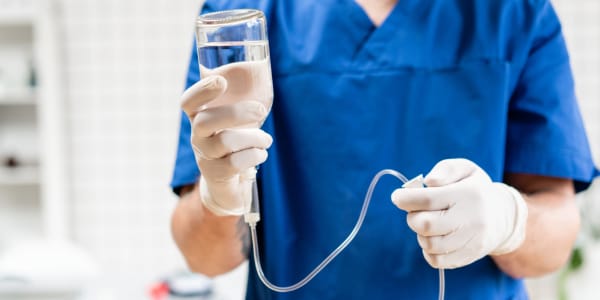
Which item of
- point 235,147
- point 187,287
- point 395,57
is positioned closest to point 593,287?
point 187,287

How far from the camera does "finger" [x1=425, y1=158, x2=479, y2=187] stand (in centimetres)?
80

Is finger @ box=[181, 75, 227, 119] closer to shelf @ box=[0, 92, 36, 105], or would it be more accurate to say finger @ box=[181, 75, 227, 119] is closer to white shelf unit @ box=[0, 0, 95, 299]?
white shelf unit @ box=[0, 0, 95, 299]

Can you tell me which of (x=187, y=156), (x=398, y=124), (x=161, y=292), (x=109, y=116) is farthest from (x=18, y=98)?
(x=398, y=124)

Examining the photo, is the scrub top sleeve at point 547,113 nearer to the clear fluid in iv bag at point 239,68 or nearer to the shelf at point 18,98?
the clear fluid in iv bag at point 239,68

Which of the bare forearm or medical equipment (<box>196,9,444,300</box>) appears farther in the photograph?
the bare forearm

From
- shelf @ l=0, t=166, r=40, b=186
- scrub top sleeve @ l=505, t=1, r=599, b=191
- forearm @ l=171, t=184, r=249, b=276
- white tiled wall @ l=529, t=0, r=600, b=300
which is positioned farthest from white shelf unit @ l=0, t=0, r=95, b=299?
white tiled wall @ l=529, t=0, r=600, b=300

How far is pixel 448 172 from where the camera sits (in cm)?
81

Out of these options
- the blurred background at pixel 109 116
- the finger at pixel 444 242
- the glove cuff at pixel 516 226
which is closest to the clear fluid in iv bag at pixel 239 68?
the finger at pixel 444 242

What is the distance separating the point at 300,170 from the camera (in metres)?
1.03

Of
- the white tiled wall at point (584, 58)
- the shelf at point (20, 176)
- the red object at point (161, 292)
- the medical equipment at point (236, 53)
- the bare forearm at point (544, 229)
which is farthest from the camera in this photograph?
the shelf at point (20, 176)

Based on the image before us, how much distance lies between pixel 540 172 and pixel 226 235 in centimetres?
46

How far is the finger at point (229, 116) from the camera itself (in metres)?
0.75

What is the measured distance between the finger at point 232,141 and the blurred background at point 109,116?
195cm

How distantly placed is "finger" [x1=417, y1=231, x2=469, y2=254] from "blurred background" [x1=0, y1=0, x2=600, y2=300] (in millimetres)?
1945
